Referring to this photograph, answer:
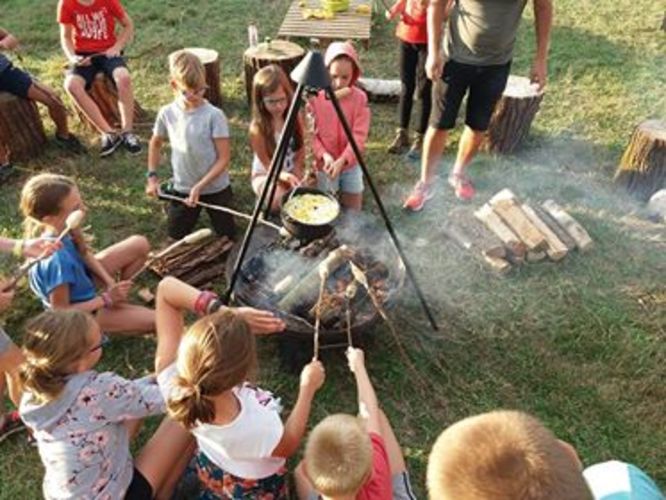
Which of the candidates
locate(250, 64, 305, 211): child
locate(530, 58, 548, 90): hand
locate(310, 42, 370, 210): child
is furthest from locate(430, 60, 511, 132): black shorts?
locate(250, 64, 305, 211): child

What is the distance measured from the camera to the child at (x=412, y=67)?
18.1 feet

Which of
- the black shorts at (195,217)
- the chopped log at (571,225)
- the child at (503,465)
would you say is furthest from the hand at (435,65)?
the child at (503,465)

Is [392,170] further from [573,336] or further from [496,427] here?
[496,427]

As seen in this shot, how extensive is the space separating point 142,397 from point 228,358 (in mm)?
734

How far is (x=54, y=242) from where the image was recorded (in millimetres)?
3482

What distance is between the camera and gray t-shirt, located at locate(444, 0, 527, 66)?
459 centimetres

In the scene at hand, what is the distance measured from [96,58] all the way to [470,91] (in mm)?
3522

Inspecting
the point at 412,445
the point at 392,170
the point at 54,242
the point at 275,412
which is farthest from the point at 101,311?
the point at 392,170

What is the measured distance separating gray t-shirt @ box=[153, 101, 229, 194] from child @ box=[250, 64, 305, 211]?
10.1 inches

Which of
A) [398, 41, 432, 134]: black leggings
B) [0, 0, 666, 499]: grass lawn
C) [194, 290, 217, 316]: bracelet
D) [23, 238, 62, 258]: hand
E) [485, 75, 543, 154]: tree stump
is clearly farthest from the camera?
[485, 75, 543, 154]: tree stump

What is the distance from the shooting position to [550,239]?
489cm

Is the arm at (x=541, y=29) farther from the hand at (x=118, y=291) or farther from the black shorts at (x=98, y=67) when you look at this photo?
the black shorts at (x=98, y=67)

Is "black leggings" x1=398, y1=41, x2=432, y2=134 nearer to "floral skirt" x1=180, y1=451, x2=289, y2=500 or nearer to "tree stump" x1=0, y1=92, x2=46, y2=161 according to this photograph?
"tree stump" x1=0, y1=92, x2=46, y2=161

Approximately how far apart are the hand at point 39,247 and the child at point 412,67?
3472 mm
